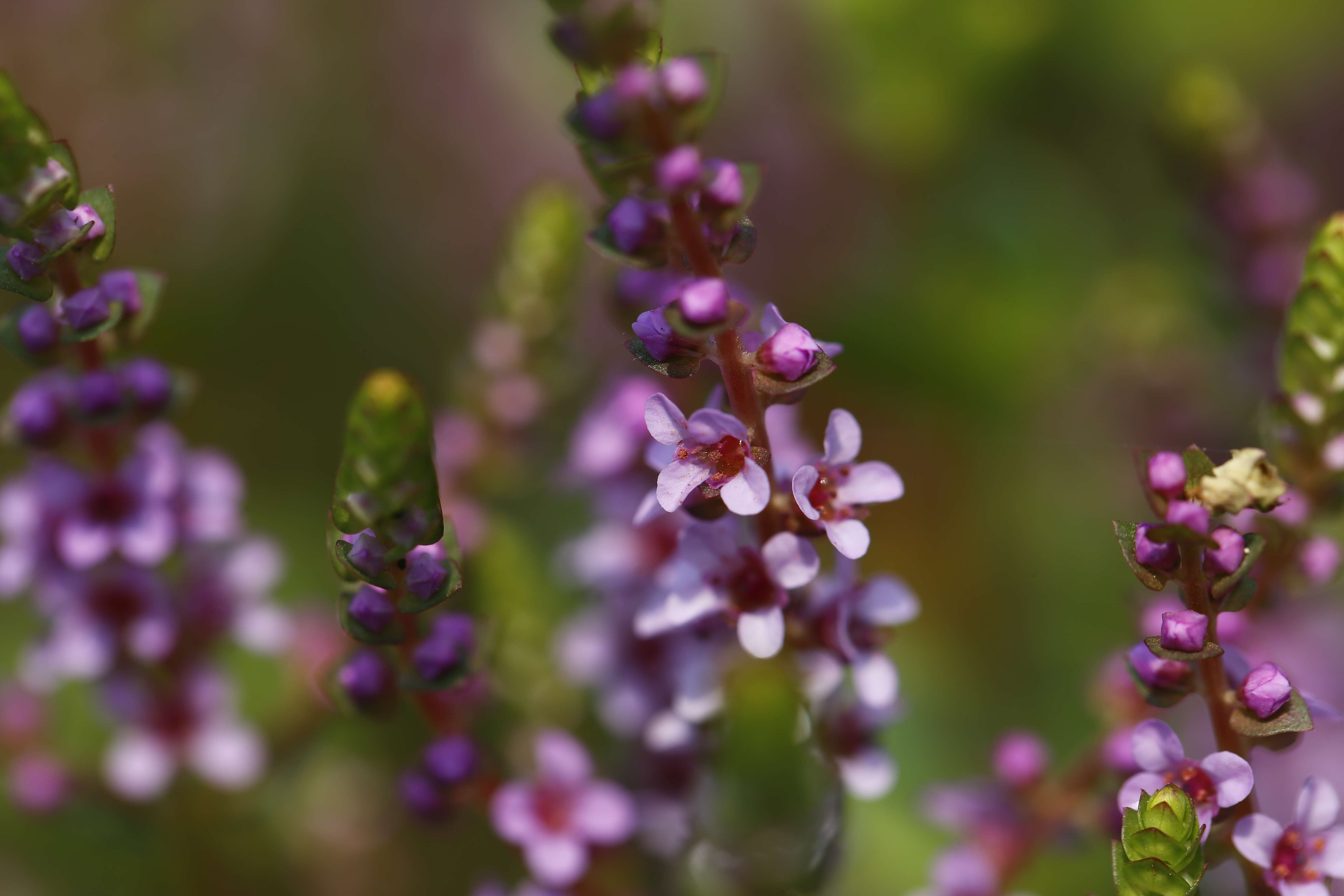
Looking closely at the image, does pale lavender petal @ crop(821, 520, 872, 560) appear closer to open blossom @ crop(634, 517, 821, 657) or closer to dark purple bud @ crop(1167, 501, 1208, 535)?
open blossom @ crop(634, 517, 821, 657)

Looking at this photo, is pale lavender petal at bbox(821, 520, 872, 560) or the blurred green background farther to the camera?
the blurred green background

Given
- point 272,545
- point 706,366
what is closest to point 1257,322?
point 706,366

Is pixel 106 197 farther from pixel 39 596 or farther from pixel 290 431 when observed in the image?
pixel 290 431

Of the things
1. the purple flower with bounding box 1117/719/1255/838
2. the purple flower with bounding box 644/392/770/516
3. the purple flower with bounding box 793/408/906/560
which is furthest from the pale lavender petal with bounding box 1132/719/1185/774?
the purple flower with bounding box 644/392/770/516

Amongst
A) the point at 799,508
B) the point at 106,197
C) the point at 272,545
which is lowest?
the point at 272,545

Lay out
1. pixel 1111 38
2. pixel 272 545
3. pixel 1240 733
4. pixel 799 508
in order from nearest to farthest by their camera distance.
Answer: pixel 1240 733 → pixel 799 508 → pixel 272 545 → pixel 1111 38

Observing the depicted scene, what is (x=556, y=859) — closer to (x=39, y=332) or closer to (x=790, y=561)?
(x=790, y=561)

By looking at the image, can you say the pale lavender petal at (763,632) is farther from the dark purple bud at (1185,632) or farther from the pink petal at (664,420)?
the dark purple bud at (1185,632)

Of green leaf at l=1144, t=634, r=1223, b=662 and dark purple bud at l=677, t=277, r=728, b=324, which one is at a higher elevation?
dark purple bud at l=677, t=277, r=728, b=324
